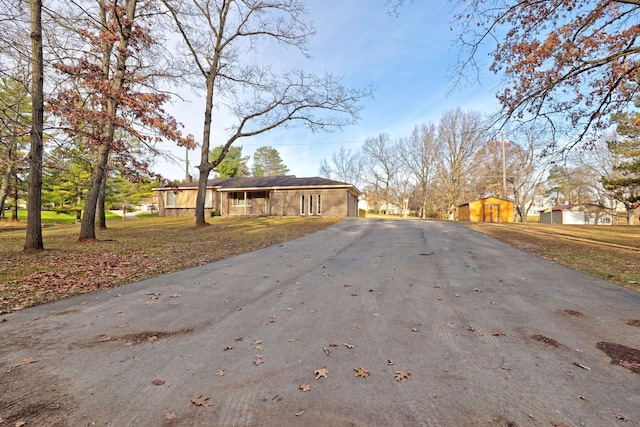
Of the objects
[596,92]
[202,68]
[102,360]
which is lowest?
[102,360]

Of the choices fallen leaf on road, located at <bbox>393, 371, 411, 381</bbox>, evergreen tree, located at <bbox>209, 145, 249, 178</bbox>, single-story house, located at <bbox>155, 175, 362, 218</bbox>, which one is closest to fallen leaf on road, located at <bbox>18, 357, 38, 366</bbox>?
fallen leaf on road, located at <bbox>393, 371, 411, 381</bbox>

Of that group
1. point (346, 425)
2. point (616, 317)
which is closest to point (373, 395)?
point (346, 425)

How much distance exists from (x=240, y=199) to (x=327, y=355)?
25.8m

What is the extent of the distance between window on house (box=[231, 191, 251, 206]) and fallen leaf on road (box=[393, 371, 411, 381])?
2578cm

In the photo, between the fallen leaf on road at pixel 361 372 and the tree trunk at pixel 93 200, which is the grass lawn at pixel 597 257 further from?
the tree trunk at pixel 93 200

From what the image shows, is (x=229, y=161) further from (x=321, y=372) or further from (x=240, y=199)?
(x=321, y=372)

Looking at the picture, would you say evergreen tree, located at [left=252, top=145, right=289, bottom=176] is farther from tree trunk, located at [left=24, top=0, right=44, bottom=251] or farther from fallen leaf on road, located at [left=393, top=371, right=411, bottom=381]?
fallen leaf on road, located at [left=393, top=371, right=411, bottom=381]

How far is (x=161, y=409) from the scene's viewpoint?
7.11ft

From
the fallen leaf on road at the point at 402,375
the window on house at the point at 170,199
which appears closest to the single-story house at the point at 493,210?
the fallen leaf on road at the point at 402,375

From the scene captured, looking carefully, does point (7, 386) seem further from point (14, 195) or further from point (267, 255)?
point (14, 195)

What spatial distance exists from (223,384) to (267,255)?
21.0 ft

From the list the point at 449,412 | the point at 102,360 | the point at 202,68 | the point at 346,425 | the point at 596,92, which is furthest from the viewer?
the point at 202,68

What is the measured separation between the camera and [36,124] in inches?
271

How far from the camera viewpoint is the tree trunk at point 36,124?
23.5 ft
